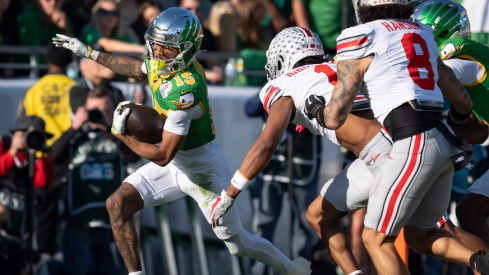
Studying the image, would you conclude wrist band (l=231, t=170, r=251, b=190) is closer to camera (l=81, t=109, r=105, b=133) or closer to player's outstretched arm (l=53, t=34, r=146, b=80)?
player's outstretched arm (l=53, t=34, r=146, b=80)

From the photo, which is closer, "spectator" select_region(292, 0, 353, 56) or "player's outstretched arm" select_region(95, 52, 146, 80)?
"player's outstretched arm" select_region(95, 52, 146, 80)

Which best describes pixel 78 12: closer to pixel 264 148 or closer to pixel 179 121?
pixel 179 121

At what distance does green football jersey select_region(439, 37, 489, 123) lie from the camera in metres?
6.26

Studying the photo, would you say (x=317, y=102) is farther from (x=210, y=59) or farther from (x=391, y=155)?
(x=210, y=59)

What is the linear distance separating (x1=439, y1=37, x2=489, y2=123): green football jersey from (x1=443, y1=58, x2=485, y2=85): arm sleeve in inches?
1.2

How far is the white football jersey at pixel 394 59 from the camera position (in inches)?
215

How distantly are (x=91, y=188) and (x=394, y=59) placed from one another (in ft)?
12.4

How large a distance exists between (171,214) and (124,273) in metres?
0.61

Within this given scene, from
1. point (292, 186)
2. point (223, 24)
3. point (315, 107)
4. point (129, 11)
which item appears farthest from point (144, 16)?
point (315, 107)

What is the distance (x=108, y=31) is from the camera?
30.1 feet

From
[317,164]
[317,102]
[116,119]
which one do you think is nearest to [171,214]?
[317,164]

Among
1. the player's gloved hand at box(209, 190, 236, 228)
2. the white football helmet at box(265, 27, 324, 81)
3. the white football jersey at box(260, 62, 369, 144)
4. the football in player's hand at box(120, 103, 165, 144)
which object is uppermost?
the white football helmet at box(265, 27, 324, 81)

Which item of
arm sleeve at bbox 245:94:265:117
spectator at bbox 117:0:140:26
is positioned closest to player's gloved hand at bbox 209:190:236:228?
arm sleeve at bbox 245:94:265:117

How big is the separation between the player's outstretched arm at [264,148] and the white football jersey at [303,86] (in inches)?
1.8
